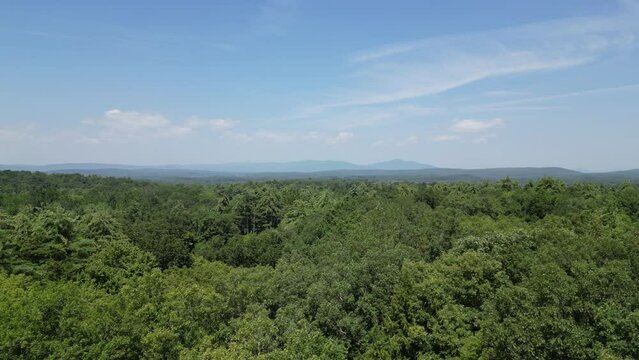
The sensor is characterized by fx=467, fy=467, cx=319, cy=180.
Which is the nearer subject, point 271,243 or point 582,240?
point 582,240

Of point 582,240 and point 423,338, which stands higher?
point 582,240

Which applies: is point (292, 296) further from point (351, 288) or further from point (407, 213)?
point (407, 213)

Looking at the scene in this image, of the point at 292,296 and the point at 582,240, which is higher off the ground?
the point at 582,240

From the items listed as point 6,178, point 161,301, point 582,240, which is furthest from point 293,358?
point 6,178

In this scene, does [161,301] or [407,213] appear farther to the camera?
[407,213]

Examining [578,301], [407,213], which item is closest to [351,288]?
[578,301]

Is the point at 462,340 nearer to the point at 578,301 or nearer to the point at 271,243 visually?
the point at 578,301

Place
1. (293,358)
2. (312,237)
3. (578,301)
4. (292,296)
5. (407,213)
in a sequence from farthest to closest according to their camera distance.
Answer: (312,237) < (407,213) < (292,296) < (578,301) < (293,358)

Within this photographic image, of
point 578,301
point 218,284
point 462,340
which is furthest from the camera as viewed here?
point 218,284

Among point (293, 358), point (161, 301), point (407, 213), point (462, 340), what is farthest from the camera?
point (407, 213)
